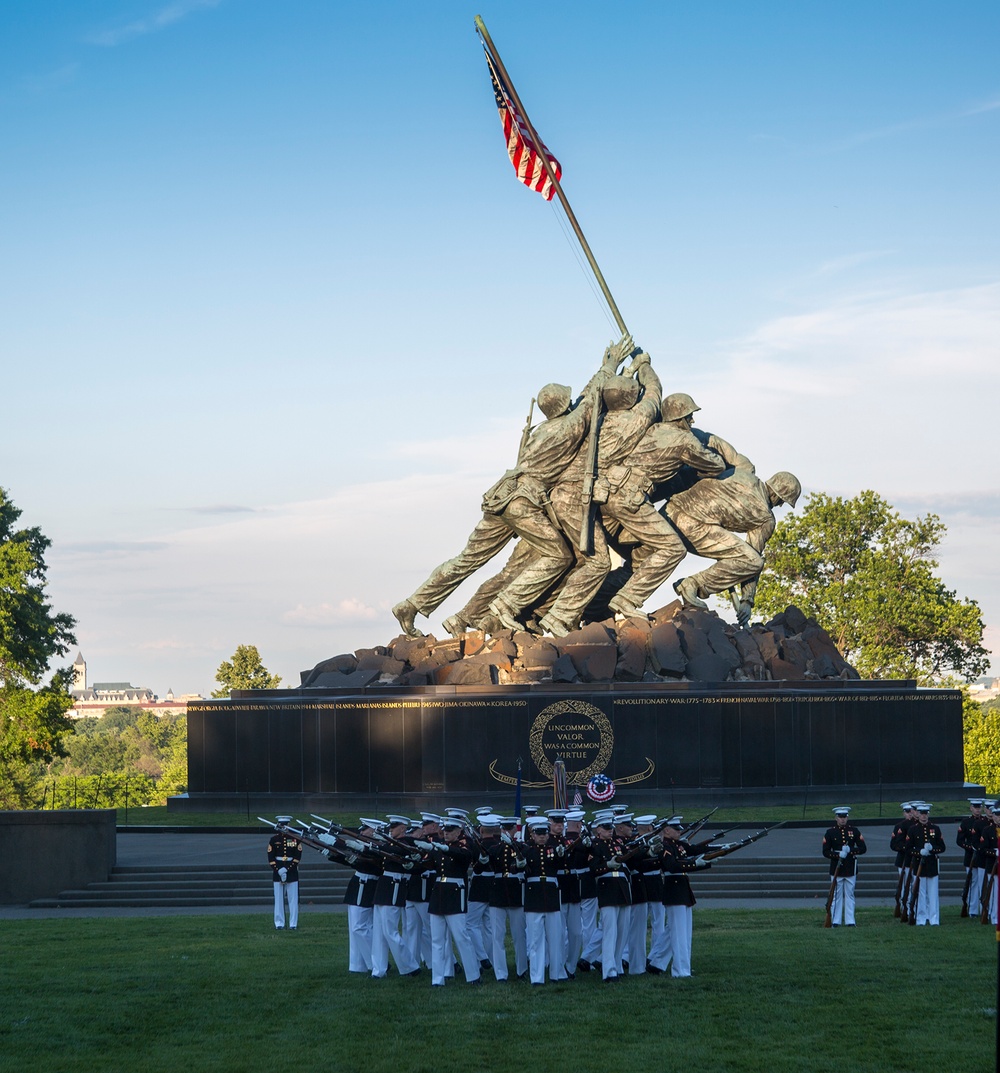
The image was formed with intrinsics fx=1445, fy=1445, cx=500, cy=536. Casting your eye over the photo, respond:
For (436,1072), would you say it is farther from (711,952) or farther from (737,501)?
(737,501)

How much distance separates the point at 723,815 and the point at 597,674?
14.4 feet

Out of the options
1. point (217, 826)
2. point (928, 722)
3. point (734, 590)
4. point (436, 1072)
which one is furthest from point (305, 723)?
point (436, 1072)

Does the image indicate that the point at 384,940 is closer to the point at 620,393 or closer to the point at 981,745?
the point at 620,393

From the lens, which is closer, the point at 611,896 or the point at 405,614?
the point at 611,896

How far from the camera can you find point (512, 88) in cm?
3322

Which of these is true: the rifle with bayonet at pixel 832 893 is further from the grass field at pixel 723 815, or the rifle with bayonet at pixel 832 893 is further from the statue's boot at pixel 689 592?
the statue's boot at pixel 689 592

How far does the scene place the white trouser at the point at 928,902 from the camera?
17.1m

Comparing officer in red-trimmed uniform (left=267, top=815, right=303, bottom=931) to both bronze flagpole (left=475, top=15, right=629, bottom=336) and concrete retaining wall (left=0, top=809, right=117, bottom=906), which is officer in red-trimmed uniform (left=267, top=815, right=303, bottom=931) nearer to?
concrete retaining wall (left=0, top=809, right=117, bottom=906)

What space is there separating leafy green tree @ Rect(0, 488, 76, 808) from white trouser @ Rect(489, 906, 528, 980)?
96.8 feet

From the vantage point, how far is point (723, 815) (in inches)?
1024

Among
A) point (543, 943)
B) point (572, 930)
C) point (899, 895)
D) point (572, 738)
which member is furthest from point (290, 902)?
point (572, 738)

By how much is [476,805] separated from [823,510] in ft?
106

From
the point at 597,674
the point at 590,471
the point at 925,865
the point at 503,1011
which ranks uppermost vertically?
the point at 590,471

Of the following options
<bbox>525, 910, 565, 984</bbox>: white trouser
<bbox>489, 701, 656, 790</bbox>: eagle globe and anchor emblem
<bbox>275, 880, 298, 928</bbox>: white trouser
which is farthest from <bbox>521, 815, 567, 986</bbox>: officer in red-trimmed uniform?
<bbox>489, 701, 656, 790</bbox>: eagle globe and anchor emblem
